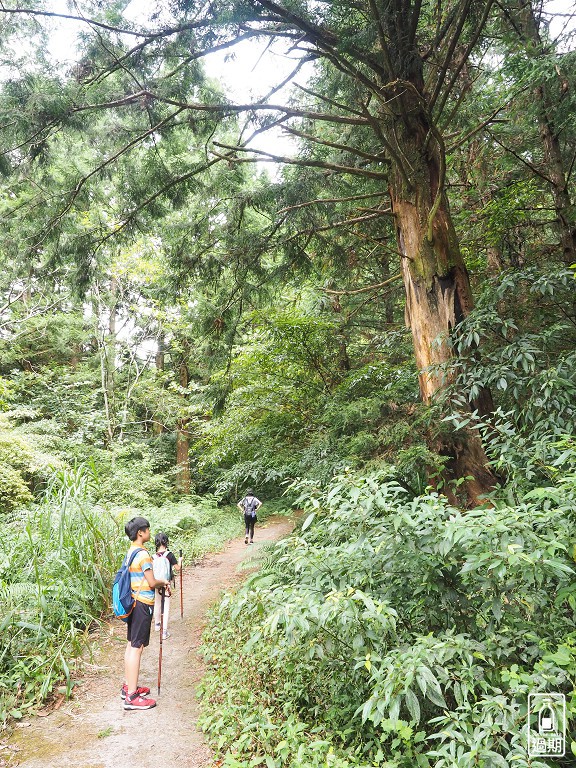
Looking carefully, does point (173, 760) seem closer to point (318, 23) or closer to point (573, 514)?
point (573, 514)

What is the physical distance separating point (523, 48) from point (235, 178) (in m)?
3.77

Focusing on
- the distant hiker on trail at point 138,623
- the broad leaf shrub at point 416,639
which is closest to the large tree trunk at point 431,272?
the broad leaf shrub at point 416,639

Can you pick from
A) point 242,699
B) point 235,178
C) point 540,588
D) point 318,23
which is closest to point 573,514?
point 540,588

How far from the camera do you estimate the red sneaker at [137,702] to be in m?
3.88

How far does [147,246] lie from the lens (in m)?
14.5

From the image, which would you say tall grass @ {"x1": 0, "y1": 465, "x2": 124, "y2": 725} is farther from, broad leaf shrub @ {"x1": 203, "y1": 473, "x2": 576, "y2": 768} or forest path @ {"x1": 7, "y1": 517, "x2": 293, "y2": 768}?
broad leaf shrub @ {"x1": 203, "y1": 473, "x2": 576, "y2": 768}

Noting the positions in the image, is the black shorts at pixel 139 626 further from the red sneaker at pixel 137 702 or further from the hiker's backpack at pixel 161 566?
the hiker's backpack at pixel 161 566

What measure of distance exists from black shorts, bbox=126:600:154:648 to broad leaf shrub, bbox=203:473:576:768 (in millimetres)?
844
